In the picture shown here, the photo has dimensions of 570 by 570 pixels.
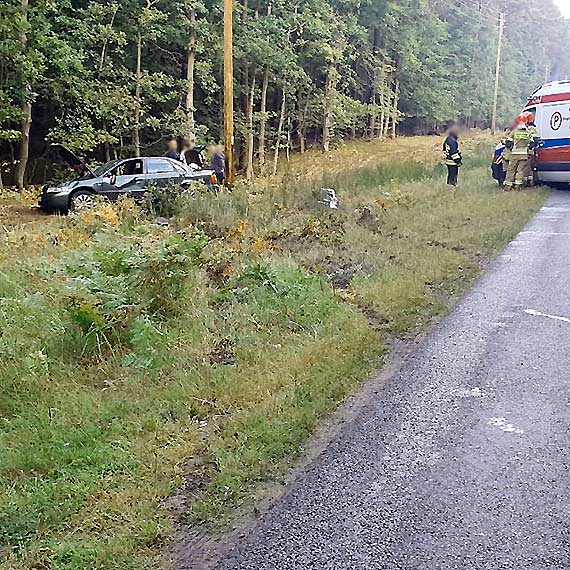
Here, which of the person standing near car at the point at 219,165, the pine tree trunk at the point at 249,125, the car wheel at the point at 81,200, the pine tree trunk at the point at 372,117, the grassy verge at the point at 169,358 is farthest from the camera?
the pine tree trunk at the point at 372,117

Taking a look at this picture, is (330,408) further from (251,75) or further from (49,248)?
(251,75)

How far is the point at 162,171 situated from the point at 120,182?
117cm

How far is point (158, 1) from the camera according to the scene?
86.6 feet

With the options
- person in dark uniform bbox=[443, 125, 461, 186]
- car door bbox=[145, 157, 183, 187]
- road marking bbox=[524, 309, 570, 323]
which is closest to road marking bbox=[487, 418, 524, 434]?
road marking bbox=[524, 309, 570, 323]

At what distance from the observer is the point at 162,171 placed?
18.3 metres

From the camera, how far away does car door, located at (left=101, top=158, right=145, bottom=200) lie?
17.5 meters

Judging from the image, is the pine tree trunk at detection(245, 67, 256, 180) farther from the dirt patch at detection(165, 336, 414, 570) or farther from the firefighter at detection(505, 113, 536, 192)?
the dirt patch at detection(165, 336, 414, 570)

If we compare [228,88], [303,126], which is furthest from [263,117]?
[228,88]

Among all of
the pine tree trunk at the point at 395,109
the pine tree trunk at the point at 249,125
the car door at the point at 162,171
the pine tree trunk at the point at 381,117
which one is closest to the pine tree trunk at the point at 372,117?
the pine tree trunk at the point at 381,117

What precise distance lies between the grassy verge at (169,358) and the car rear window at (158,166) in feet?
20.5

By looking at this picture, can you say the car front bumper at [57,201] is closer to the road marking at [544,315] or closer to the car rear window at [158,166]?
the car rear window at [158,166]

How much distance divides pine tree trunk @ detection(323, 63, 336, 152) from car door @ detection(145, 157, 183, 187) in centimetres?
2421

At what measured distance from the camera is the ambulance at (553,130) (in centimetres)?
1967

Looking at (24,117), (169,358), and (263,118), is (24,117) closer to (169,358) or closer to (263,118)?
(263,118)
